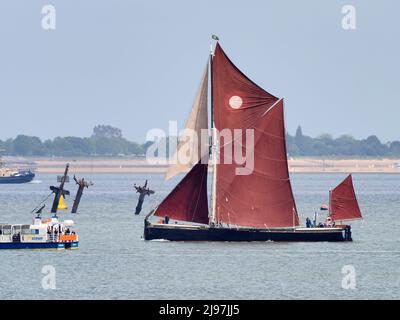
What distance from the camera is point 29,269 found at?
263 ft

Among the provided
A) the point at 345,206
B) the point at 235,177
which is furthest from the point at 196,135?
the point at 345,206

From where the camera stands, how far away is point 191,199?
92625 millimetres

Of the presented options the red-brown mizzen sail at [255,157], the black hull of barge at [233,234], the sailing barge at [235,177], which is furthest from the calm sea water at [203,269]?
the red-brown mizzen sail at [255,157]

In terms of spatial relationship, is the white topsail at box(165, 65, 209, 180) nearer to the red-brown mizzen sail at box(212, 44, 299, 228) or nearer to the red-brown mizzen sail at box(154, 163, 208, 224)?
the red-brown mizzen sail at box(154, 163, 208, 224)

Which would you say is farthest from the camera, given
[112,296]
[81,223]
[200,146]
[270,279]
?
[81,223]

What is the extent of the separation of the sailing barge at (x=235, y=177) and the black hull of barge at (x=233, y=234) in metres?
0.06

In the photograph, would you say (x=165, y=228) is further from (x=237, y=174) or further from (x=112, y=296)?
(x=112, y=296)

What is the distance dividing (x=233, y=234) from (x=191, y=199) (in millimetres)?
3402

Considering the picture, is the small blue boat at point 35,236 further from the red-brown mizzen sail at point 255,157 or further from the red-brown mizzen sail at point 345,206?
the red-brown mizzen sail at point 345,206

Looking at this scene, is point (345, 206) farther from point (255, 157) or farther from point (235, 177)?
point (235, 177)

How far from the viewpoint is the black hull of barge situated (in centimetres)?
9231

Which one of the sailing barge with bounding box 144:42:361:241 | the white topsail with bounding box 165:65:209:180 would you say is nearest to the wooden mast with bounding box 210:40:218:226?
the sailing barge with bounding box 144:42:361:241
